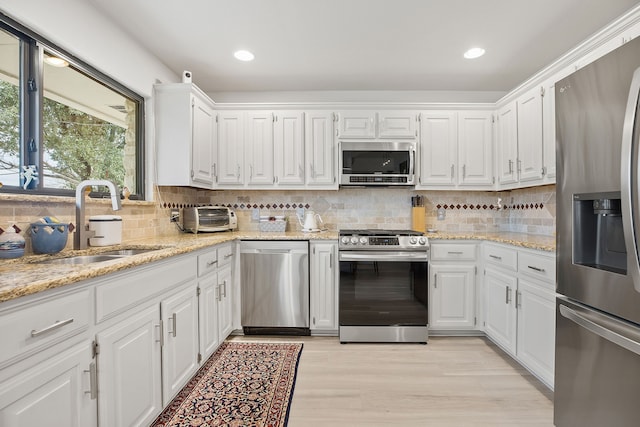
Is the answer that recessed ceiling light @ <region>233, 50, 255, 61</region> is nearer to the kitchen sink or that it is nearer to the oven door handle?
the kitchen sink

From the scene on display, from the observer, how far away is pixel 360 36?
95.6 inches

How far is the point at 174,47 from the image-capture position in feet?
8.58

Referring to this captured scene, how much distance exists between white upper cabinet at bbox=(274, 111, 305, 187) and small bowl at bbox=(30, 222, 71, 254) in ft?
6.32

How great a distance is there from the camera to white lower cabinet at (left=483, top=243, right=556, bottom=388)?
1976mm

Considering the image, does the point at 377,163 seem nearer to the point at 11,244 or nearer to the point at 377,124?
the point at 377,124

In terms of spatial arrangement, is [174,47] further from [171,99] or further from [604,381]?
[604,381]

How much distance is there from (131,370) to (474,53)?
3.17 meters

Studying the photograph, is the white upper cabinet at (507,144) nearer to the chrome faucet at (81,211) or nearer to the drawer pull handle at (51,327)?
the chrome faucet at (81,211)

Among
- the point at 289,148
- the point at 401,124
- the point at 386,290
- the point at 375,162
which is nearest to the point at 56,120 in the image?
the point at 289,148

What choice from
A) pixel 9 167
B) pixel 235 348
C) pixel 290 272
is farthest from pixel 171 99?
pixel 235 348

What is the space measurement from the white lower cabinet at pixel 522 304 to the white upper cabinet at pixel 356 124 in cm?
155

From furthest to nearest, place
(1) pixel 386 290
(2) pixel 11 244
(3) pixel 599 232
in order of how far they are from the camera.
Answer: (1) pixel 386 290 → (2) pixel 11 244 → (3) pixel 599 232

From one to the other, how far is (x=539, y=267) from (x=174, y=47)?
3.12m

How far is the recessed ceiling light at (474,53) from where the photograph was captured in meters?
2.62
